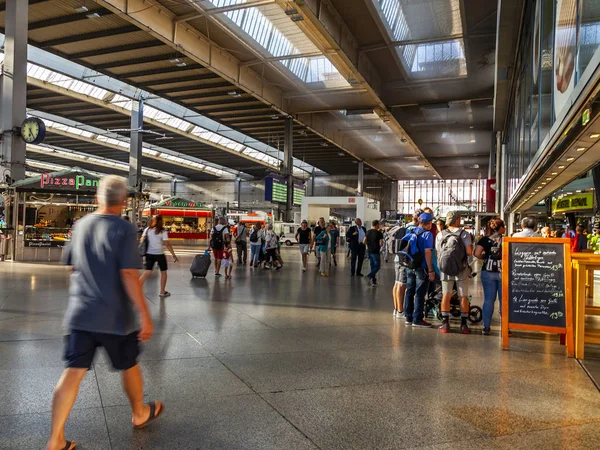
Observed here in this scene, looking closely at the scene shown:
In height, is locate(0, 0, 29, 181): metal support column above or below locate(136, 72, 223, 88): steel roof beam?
below

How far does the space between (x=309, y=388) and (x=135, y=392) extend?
5.10 ft

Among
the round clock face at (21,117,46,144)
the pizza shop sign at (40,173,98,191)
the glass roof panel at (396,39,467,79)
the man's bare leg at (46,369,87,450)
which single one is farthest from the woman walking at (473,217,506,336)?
the glass roof panel at (396,39,467,79)

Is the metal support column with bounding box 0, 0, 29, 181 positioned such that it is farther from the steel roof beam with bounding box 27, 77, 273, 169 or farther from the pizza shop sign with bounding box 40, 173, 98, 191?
the steel roof beam with bounding box 27, 77, 273, 169

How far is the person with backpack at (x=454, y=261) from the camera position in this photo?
655 centimetres

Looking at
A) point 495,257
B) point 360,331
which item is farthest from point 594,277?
point 360,331

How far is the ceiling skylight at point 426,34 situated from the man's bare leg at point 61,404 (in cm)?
1618

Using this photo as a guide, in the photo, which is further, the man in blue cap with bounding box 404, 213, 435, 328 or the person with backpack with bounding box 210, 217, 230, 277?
the person with backpack with bounding box 210, 217, 230, 277

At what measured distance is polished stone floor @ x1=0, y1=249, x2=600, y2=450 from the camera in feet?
10.7

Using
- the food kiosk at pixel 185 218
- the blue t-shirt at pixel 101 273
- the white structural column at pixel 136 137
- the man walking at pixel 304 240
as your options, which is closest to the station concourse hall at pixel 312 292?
the blue t-shirt at pixel 101 273

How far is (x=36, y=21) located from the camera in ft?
59.0

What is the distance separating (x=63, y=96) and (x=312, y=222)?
16640 mm

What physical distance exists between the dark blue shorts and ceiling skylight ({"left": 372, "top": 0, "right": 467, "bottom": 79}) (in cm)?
1590

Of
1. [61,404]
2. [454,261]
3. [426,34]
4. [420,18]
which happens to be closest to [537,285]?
[454,261]

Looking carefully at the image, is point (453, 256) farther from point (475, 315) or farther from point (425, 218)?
point (475, 315)
